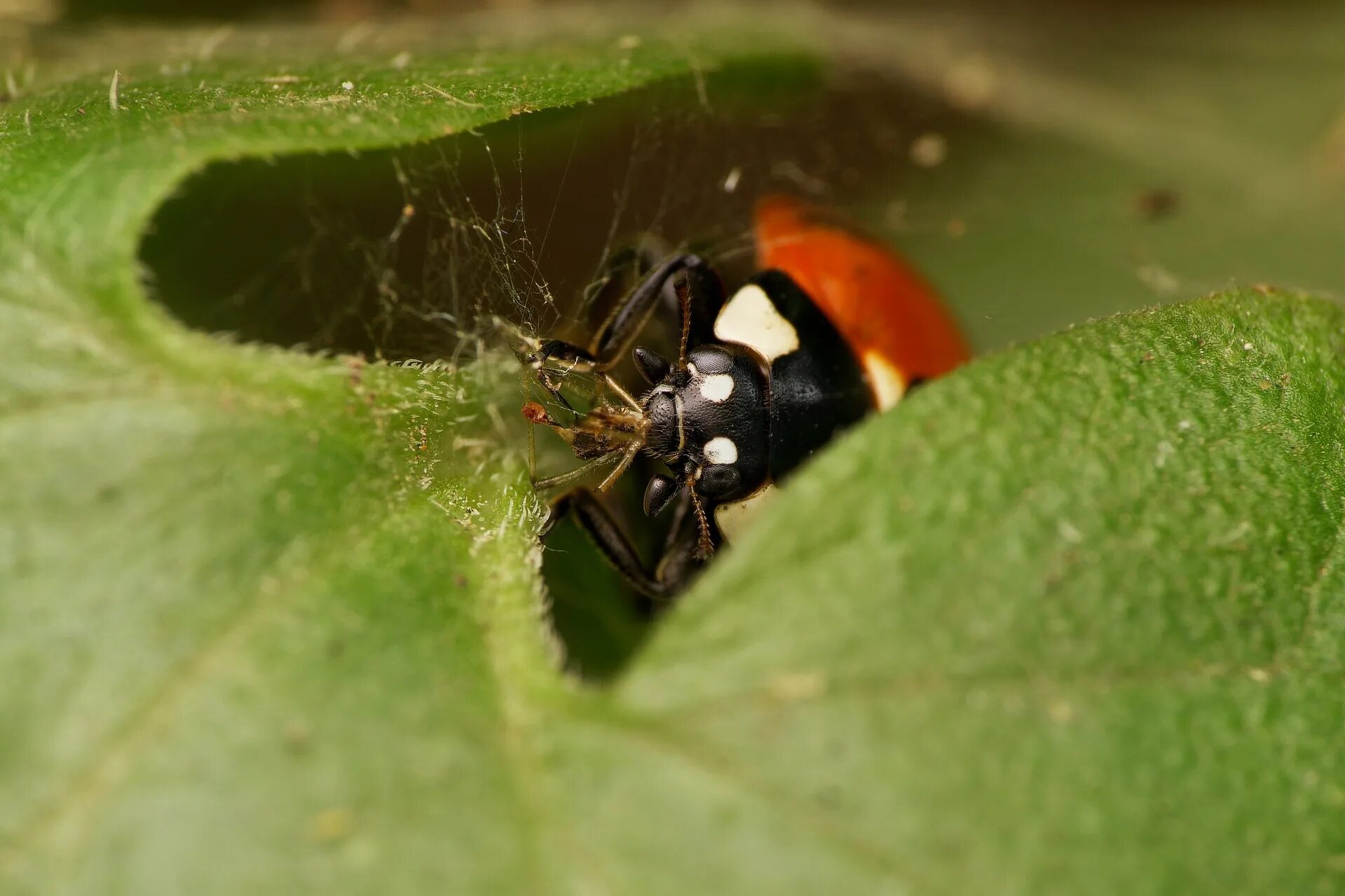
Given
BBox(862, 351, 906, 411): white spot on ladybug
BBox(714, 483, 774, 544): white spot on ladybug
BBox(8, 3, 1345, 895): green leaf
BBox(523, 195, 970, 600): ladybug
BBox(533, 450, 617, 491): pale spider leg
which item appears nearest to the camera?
BBox(8, 3, 1345, 895): green leaf

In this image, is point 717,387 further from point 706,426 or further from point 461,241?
point 461,241

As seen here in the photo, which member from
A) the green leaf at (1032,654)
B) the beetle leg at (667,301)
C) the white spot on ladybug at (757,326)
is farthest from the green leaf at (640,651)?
the white spot on ladybug at (757,326)

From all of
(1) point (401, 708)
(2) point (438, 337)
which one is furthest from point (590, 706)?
(2) point (438, 337)

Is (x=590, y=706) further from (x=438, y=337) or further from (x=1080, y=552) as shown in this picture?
(x=438, y=337)

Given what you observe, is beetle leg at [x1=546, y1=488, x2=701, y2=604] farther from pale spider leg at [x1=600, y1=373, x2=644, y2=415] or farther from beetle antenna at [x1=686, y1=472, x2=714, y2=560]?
pale spider leg at [x1=600, y1=373, x2=644, y2=415]

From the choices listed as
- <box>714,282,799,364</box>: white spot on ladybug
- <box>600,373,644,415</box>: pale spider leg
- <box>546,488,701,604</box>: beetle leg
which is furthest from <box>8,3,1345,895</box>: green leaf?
<box>714,282,799,364</box>: white spot on ladybug

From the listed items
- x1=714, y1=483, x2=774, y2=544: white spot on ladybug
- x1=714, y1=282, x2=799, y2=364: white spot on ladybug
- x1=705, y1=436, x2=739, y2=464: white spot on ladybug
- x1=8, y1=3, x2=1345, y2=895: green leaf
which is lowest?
x1=714, y1=483, x2=774, y2=544: white spot on ladybug

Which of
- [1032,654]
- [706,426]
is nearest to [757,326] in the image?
[706,426]
